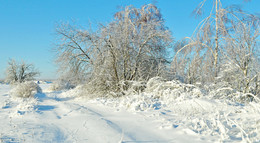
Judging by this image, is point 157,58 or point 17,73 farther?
point 17,73

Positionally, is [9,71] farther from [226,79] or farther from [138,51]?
[226,79]

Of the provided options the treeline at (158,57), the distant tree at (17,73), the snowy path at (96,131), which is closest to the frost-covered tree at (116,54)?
the treeline at (158,57)

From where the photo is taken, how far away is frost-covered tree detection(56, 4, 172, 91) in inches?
302

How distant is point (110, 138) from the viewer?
8.43 feet

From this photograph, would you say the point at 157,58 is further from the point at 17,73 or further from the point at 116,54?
the point at 17,73

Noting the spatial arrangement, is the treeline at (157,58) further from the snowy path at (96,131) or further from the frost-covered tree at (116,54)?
the snowy path at (96,131)

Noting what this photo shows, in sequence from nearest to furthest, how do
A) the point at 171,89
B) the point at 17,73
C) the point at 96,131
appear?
1. the point at 96,131
2. the point at 171,89
3. the point at 17,73

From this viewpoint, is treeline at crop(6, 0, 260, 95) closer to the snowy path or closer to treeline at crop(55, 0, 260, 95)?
treeline at crop(55, 0, 260, 95)

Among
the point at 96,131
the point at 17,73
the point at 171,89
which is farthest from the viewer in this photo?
the point at 17,73

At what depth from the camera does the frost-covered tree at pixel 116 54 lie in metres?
7.66

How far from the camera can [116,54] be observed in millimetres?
7582

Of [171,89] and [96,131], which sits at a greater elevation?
[171,89]

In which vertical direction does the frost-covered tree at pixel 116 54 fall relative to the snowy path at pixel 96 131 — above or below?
above

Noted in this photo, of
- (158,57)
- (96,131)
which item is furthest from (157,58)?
(96,131)
